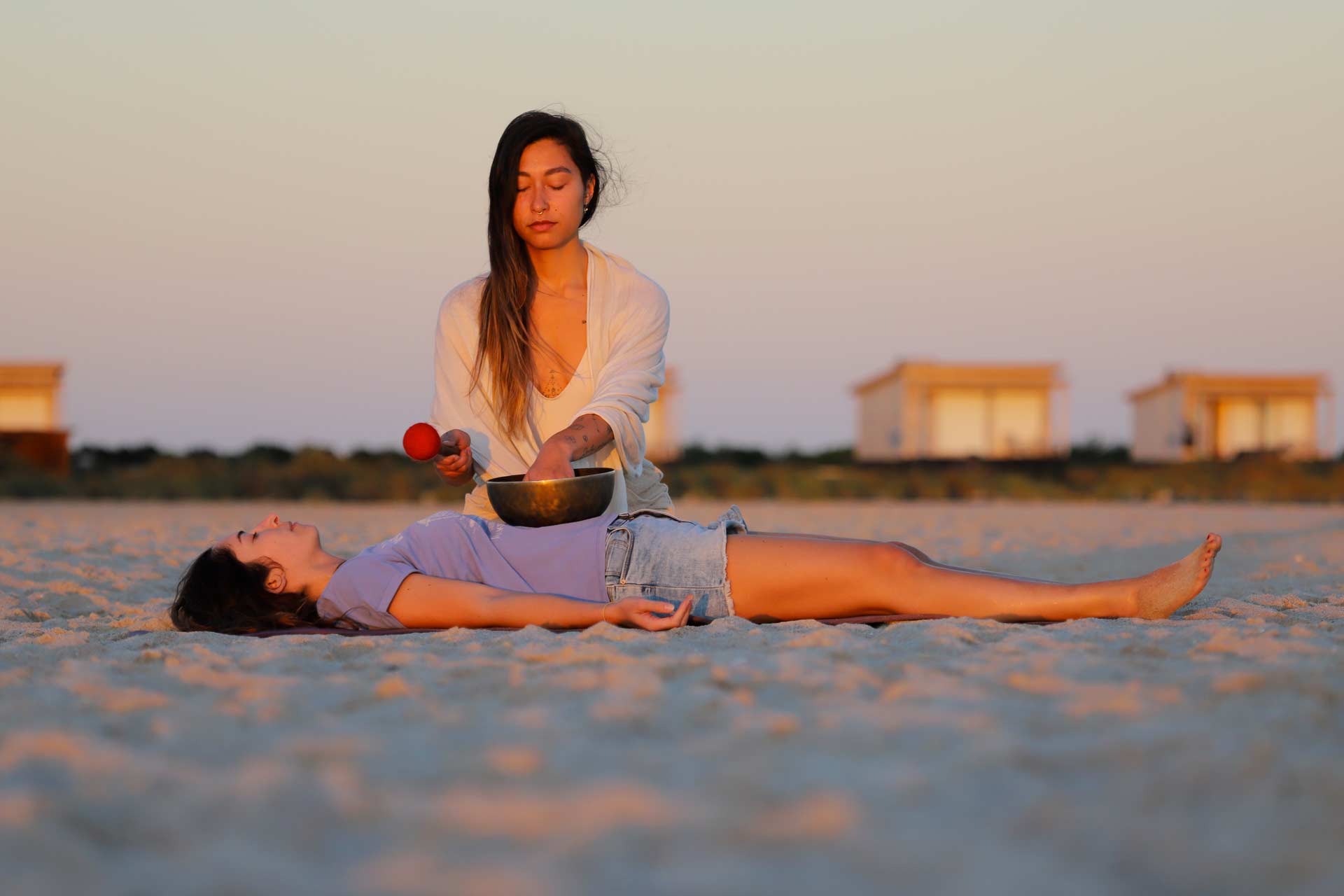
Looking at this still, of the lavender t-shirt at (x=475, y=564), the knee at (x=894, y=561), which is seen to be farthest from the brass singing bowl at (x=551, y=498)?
the knee at (x=894, y=561)

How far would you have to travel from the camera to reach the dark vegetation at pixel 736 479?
1366cm

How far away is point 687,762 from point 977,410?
19.6 metres

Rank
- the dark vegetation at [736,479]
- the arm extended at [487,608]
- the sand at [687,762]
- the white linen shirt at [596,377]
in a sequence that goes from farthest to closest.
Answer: the dark vegetation at [736,479] < the white linen shirt at [596,377] < the arm extended at [487,608] < the sand at [687,762]

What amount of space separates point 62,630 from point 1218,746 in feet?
9.37

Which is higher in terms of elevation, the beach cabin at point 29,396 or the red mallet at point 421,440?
the beach cabin at point 29,396

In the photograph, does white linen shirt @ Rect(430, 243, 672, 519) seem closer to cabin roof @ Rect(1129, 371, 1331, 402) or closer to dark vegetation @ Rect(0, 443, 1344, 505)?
dark vegetation @ Rect(0, 443, 1344, 505)

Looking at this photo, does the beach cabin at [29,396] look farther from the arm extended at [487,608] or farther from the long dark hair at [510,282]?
the arm extended at [487,608]

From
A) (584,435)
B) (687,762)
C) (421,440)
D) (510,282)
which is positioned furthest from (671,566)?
(687,762)

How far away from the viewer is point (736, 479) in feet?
50.3

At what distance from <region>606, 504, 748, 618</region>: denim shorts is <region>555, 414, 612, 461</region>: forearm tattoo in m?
0.29

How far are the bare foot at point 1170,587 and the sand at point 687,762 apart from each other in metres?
0.15

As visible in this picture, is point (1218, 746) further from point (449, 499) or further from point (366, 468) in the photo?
point (366, 468)

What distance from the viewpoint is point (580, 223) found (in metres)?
3.68

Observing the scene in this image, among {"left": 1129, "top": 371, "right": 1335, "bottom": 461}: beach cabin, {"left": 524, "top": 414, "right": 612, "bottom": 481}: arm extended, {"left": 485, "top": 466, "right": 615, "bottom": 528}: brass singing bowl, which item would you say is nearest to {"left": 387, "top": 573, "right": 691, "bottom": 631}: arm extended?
{"left": 485, "top": 466, "right": 615, "bottom": 528}: brass singing bowl
